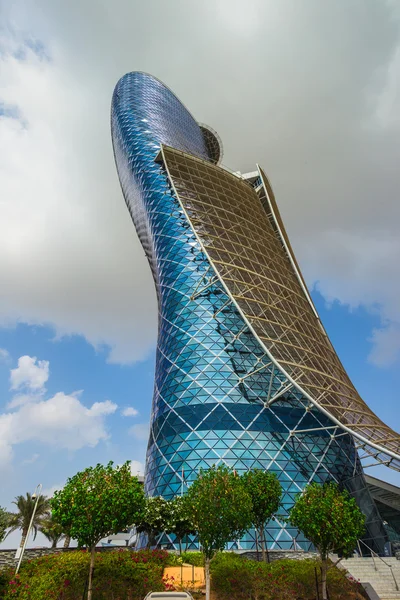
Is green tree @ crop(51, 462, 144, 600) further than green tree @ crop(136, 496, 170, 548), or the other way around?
green tree @ crop(136, 496, 170, 548)

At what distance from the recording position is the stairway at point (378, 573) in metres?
20.9

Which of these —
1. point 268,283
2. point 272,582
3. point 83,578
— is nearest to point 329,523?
point 272,582

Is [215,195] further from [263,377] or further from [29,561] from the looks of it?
[29,561]

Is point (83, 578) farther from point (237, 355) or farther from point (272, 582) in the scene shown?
point (237, 355)

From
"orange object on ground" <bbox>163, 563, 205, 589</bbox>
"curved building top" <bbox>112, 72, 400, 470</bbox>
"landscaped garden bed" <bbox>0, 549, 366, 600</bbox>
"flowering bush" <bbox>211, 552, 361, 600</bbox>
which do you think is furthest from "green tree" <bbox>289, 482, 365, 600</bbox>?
"curved building top" <bbox>112, 72, 400, 470</bbox>

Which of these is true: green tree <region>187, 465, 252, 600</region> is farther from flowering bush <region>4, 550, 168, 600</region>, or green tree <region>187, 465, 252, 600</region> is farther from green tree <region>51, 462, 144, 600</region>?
flowering bush <region>4, 550, 168, 600</region>

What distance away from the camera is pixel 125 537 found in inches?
1485

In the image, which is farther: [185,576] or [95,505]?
[185,576]

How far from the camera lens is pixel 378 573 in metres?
23.0

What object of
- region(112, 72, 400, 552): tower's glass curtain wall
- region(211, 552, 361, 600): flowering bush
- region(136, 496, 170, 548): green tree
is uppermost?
region(112, 72, 400, 552): tower's glass curtain wall

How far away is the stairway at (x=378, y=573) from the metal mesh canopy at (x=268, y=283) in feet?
20.7

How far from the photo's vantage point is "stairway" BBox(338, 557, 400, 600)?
2089cm

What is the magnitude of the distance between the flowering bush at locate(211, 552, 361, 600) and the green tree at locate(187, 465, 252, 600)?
1.65m

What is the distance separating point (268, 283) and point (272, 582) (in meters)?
31.9
